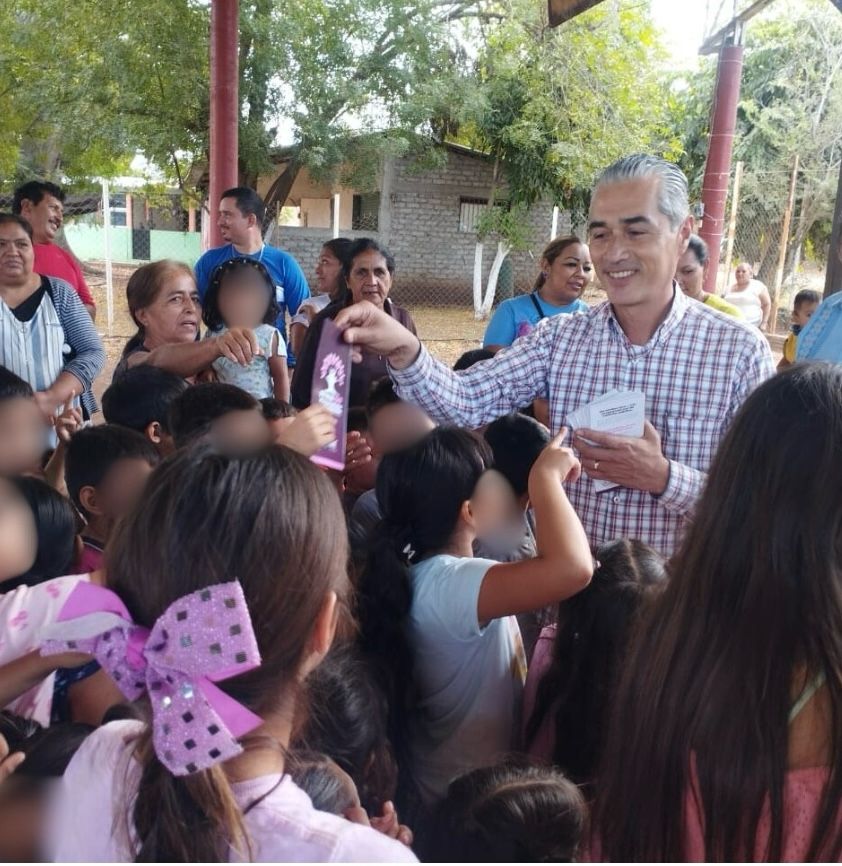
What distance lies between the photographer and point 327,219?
60.4 ft

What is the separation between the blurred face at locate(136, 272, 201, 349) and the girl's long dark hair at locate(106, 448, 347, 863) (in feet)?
6.96

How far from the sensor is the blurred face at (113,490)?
2.11 metres

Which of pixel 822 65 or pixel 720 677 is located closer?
pixel 720 677

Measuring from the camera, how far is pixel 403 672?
5.61 feet

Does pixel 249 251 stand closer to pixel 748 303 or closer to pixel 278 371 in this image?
pixel 278 371

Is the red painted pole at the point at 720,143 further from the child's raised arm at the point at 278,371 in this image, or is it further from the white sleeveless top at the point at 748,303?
the child's raised arm at the point at 278,371

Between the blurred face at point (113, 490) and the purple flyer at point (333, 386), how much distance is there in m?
0.61

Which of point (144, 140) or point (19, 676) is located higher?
point (144, 140)

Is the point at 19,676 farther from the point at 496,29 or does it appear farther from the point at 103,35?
the point at 496,29

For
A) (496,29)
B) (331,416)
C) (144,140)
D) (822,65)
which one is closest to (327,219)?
(496,29)

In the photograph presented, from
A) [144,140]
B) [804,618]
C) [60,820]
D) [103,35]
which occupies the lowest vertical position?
[60,820]

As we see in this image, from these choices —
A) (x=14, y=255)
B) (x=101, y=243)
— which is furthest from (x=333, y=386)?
(x=101, y=243)

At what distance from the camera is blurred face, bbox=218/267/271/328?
3273 mm

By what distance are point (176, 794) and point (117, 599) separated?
22cm
